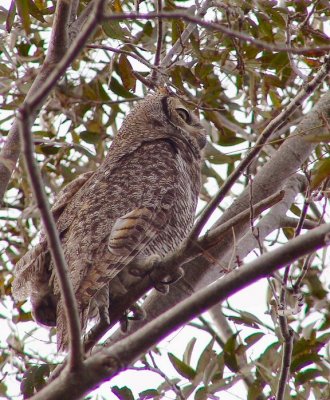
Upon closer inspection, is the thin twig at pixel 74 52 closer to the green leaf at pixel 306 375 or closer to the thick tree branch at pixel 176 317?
the thick tree branch at pixel 176 317

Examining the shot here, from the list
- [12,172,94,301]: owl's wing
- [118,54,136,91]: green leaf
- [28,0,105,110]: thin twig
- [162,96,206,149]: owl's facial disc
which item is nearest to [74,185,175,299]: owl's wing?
[12,172,94,301]: owl's wing

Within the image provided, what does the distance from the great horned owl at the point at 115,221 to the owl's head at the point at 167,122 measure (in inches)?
2.2

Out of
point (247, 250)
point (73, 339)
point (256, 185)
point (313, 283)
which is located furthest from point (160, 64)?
point (73, 339)

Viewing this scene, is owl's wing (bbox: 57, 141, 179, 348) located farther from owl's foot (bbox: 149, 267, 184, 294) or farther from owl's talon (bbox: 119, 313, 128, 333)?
owl's talon (bbox: 119, 313, 128, 333)

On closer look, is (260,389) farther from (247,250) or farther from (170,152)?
(170,152)

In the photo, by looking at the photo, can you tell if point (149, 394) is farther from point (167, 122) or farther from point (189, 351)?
point (167, 122)

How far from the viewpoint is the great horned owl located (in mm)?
2758

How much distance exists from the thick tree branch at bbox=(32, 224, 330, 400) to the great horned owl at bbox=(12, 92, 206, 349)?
0.93 metres

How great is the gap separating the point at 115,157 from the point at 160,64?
0.49 metres

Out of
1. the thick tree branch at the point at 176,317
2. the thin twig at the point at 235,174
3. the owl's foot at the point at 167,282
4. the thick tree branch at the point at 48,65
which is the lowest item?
the thick tree branch at the point at 176,317

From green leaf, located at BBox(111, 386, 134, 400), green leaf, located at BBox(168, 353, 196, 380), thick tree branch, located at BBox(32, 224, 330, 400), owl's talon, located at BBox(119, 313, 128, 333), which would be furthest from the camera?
owl's talon, located at BBox(119, 313, 128, 333)

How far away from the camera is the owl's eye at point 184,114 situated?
12.8ft

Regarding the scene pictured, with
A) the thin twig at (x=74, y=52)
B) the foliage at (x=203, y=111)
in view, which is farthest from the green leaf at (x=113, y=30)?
the thin twig at (x=74, y=52)

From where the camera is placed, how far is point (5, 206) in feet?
13.2
